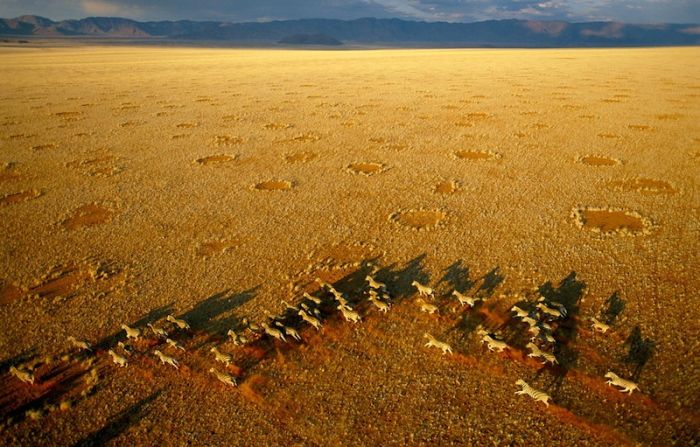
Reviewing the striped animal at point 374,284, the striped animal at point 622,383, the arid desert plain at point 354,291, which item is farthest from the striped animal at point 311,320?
the striped animal at point 622,383

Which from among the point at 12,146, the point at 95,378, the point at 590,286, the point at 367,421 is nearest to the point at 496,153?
the point at 590,286

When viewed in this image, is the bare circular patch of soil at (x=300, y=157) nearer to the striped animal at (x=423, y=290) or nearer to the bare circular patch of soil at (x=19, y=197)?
the bare circular patch of soil at (x=19, y=197)

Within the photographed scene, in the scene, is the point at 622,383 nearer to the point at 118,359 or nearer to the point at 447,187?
the point at 118,359

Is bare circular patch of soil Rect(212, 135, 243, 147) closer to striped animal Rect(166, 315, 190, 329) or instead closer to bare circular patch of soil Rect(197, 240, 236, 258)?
bare circular patch of soil Rect(197, 240, 236, 258)

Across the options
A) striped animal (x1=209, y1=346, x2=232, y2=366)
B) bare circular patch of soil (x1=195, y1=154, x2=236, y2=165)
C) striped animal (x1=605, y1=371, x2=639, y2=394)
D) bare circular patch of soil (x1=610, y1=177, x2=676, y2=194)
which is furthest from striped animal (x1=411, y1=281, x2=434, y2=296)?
bare circular patch of soil (x1=195, y1=154, x2=236, y2=165)

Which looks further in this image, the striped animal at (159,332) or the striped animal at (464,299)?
the striped animal at (464,299)

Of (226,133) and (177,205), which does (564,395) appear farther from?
(226,133)
